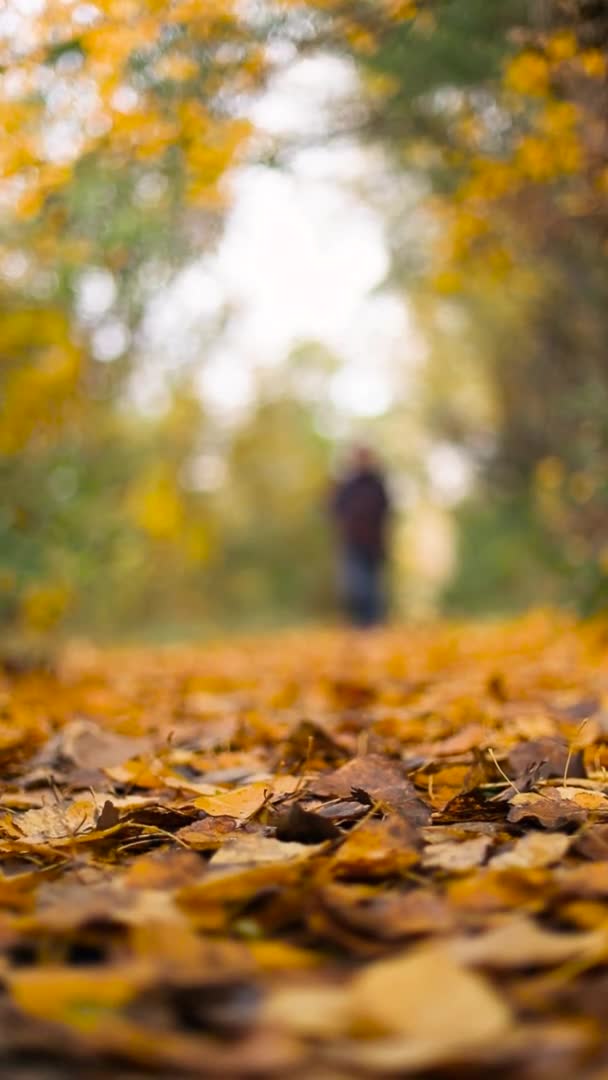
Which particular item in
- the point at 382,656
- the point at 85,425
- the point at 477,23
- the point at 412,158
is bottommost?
the point at 382,656

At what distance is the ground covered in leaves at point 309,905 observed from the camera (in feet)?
2.94

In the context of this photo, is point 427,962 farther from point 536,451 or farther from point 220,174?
point 536,451

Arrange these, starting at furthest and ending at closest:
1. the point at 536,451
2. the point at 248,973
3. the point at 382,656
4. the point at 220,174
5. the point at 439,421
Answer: the point at 439,421 → the point at 536,451 → the point at 382,656 → the point at 220,174 → the point at 248,973

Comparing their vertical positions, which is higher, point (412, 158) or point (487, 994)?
point (412, 158)

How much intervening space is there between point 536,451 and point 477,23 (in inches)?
380

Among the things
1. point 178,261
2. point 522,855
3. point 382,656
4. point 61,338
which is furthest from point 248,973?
point 382,656

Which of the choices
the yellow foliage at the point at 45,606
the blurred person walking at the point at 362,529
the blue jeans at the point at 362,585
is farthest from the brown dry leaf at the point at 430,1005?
the blue jeans at the point at 362,585

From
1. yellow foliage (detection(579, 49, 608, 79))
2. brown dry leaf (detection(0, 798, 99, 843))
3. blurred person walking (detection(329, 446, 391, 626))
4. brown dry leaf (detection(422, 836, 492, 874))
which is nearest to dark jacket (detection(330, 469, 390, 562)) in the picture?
blurred person walking (detection(329, 446, 391, 626))

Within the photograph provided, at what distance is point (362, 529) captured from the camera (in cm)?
1105

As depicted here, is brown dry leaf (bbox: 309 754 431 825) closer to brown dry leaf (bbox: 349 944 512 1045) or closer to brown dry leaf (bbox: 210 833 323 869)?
brown dry leaf (bbox: 210 833 323 869)

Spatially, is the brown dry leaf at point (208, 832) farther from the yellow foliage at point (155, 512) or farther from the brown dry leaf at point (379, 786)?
the yellow foliage at point (155, 512)

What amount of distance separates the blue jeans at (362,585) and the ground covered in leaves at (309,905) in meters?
8.56

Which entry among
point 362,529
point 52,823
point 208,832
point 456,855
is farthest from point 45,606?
point 362,529

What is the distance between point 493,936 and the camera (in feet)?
3.53
